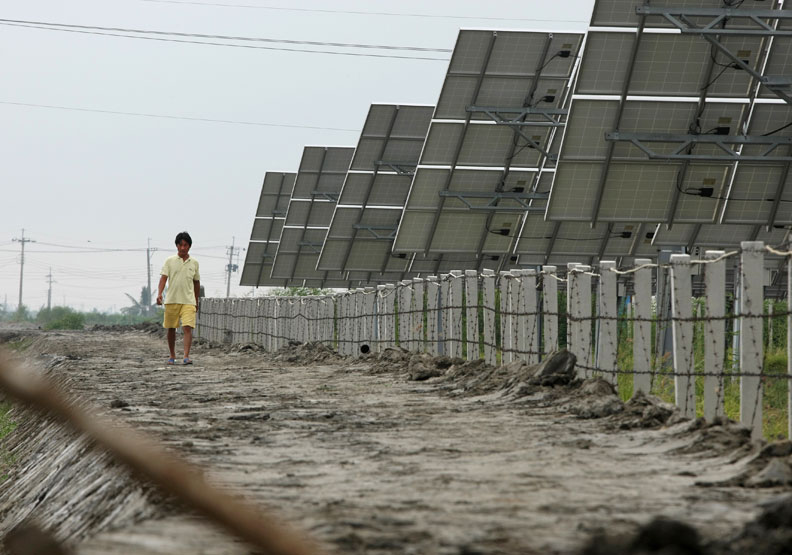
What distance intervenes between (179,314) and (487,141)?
445 inches

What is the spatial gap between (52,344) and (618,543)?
36.9 m

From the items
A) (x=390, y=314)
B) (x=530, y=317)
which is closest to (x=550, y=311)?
(x=530, y=317)

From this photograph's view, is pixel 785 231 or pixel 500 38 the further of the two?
pixel 500 38

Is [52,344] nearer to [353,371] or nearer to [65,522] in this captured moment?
[353,371]

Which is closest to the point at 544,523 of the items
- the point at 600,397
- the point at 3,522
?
the point at 600,397

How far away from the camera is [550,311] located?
1116 centimetres

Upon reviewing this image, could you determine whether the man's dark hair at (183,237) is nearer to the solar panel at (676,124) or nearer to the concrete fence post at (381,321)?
the concrete fence post at (381,321)

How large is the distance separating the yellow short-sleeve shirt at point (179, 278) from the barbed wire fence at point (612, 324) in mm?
2859

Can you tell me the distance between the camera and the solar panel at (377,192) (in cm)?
3309

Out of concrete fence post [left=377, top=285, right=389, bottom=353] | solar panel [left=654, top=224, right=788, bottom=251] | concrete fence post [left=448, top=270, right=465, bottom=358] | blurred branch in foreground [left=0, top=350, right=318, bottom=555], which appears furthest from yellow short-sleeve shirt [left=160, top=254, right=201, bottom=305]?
blurred branch in foreground [left=0, top=350, right=318, bottom=555]

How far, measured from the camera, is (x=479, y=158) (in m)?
26.7

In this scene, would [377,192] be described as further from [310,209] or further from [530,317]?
[530,317]

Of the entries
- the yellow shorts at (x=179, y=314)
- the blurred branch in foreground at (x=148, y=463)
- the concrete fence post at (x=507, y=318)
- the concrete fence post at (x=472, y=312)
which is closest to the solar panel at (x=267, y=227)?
the yellow shorts at (x=179, y=314)

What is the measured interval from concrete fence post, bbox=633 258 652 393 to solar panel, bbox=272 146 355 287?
106ft
